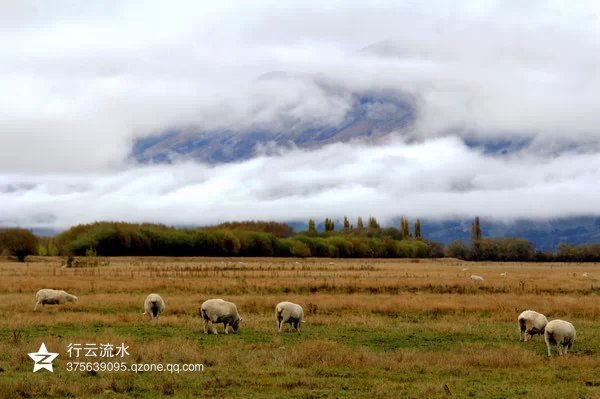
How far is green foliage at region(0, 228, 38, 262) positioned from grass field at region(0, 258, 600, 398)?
78943 millimetres

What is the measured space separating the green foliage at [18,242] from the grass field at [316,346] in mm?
78943

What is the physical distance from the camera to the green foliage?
120 metres

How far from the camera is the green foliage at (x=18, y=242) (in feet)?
393

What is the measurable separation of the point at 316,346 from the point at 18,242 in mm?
113146

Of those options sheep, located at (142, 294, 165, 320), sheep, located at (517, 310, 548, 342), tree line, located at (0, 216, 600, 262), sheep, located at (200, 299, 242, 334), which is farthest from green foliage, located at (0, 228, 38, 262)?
sheep, located at (517, 310, 548, 342)

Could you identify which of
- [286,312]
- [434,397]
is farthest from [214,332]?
[434,397]

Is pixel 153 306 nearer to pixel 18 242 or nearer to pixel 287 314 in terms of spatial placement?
pixel 287 314

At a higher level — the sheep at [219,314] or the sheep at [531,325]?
the sheep at [219,314]

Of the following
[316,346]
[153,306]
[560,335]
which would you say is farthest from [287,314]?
[560,335]

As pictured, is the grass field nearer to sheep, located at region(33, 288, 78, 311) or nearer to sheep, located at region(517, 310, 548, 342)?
sheep, located at region(517, 310, 548, 342)

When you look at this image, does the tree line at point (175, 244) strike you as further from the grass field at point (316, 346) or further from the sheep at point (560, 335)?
the sheep at point (560, 335)

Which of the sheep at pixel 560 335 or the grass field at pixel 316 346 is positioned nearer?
the grass field at pixel 316 346

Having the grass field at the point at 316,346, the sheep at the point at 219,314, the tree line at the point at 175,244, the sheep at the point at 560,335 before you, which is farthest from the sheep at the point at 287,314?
the tree line at the point at 175,244

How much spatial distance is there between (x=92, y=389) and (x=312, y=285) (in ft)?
116
